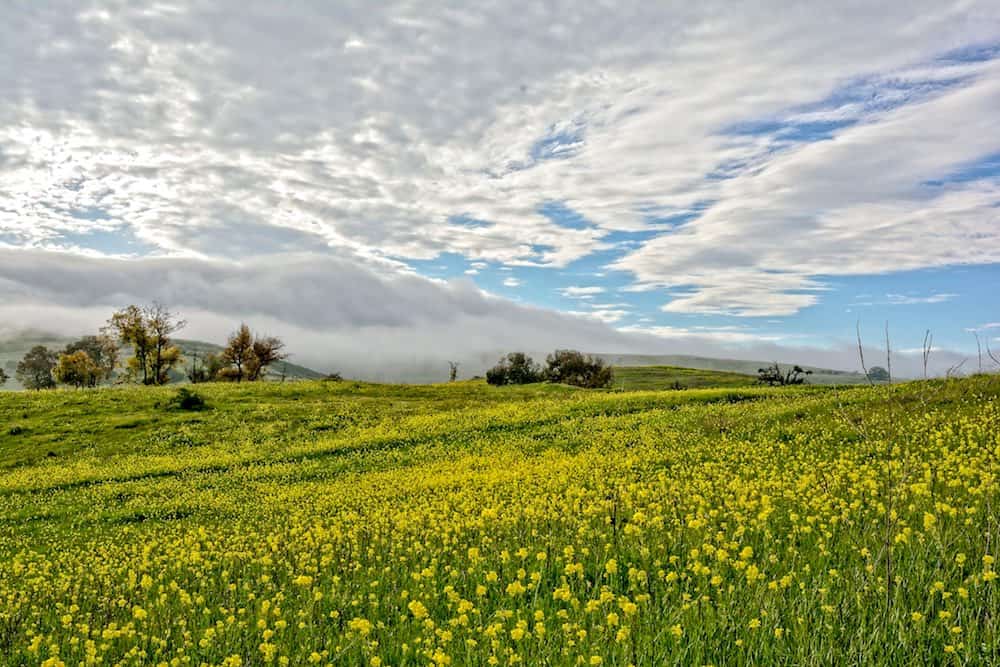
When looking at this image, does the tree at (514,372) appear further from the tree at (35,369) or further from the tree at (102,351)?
the tree at (35,369)

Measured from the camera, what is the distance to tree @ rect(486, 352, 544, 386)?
122250 millimetres

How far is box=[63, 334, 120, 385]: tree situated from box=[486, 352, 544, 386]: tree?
206ft

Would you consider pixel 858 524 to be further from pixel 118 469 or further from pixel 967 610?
pixel 118 469

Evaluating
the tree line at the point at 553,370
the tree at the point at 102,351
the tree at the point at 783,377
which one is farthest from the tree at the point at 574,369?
the tree at the point at 102,351

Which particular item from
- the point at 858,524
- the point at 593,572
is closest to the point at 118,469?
the point at 593,572

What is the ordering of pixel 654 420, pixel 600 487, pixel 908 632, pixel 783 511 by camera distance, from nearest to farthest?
pixel 908 632 < pixel 783 511 < pixel 600 487 < pixel 654 420

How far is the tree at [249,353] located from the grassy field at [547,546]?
6487cm

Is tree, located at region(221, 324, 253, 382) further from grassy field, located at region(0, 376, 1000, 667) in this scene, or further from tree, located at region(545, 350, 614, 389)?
grassy field, located at region(0, 376, 1000, 667)

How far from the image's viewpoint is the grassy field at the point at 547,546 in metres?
5.88

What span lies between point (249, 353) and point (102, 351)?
2600 cm

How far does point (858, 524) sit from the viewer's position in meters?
8.95

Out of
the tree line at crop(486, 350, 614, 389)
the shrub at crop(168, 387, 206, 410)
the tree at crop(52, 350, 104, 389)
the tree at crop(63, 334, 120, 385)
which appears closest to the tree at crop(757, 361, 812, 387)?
the tree line at crop(486, 350, 614, 389)

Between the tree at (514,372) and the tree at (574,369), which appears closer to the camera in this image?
the tree at (514,372)

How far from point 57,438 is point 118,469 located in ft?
42.5
